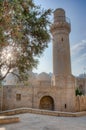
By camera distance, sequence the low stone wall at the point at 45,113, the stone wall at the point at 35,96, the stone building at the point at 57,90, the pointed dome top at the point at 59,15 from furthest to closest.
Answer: the pointed dome top at the point at 59,15 < the stone building at the point at 57,90 < the stone wall at the point at 35,96 < the low stone wall at the point at 45,113

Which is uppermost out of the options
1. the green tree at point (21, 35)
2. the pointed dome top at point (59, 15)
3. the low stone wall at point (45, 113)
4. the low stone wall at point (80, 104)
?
the pointed dome top at point (59, 15)

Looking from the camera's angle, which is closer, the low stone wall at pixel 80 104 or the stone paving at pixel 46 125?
the stone paving at pixel 46 125

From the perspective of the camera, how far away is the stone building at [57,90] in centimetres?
2295

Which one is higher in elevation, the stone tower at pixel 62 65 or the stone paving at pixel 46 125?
the stone tower at pixel 62 65

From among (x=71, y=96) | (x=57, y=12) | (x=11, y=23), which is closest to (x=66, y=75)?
(x=71, y=96)

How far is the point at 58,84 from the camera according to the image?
2591cm

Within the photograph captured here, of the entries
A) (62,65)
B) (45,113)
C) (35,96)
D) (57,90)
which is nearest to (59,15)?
(62,65)

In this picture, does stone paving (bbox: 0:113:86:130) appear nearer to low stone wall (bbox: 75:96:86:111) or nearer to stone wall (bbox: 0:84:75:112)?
stone wall (bbox: 0:84:75:112)

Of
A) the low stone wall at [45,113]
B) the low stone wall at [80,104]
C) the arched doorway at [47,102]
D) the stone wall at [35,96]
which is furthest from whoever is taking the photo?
the arched doorway at [47,102]

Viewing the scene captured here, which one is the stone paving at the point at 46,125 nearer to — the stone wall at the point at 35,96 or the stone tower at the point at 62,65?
the stone wall at the point at 35,96

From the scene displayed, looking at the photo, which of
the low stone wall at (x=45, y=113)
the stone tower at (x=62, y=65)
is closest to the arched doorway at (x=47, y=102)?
the stone tower at (x=62, y=65)

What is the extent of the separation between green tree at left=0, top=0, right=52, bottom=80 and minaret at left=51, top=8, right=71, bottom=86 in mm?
16239

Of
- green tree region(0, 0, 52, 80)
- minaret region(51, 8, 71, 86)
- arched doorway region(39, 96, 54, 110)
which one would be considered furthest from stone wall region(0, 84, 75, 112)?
green tree region(0, 0, 52, 80)

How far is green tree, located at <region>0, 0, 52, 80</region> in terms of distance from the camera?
729cm
